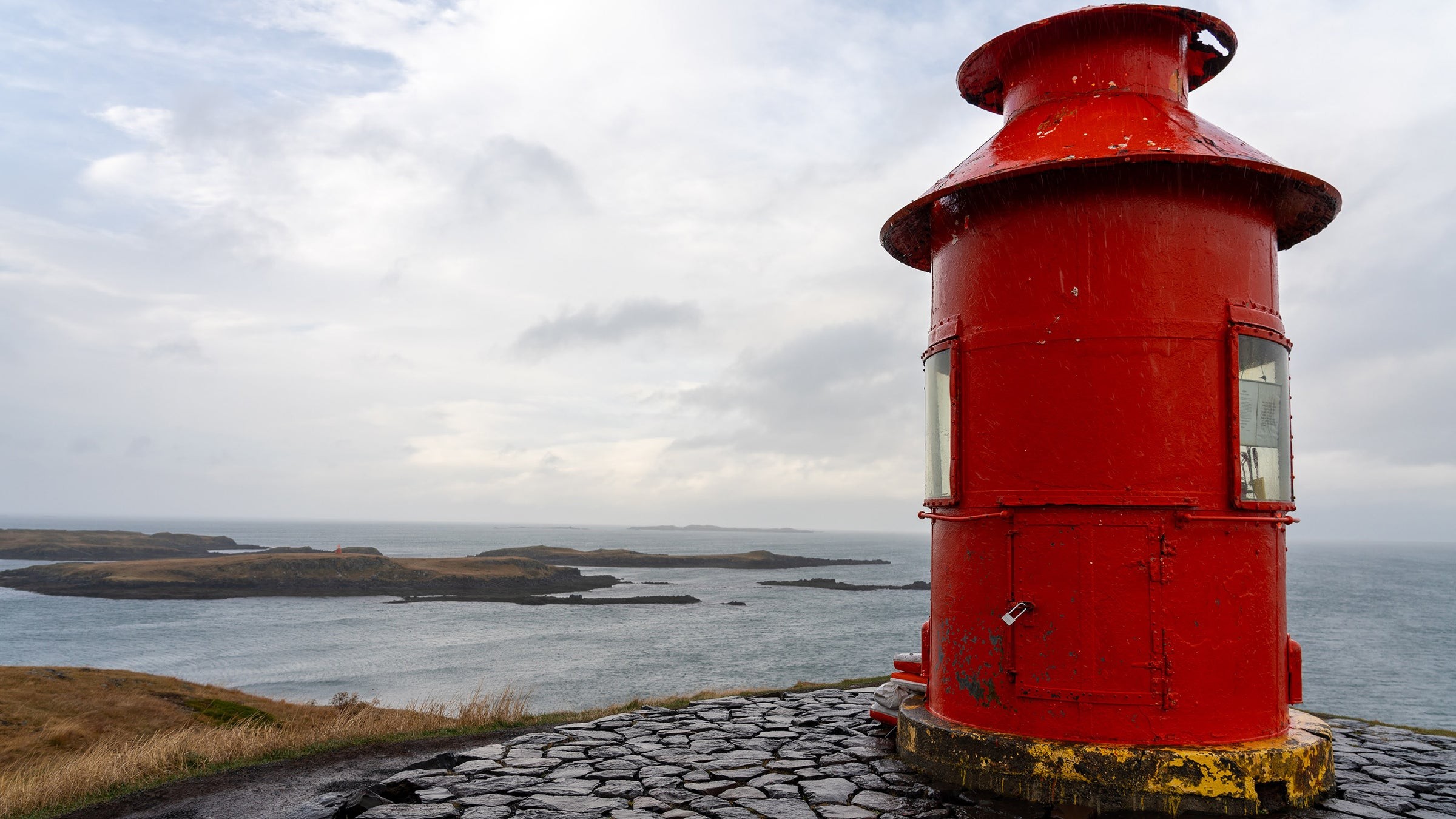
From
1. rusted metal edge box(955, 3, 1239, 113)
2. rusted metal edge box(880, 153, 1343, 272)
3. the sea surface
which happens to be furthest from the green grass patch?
rusted metal edge box(955, 3, 1239, 113)

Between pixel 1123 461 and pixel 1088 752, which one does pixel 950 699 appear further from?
pixel 1123 461

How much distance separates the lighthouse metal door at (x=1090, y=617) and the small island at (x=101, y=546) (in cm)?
10239

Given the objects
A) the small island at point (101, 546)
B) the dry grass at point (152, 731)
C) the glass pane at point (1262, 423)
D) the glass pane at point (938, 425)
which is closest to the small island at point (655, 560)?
the small island at point (101, 546)

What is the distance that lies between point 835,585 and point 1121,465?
66.1 meters

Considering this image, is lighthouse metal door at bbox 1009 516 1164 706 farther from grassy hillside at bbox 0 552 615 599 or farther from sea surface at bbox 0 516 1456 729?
grassy hillside at bbox 0 552 615 599

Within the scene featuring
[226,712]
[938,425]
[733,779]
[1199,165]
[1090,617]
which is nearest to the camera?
[1090,617]

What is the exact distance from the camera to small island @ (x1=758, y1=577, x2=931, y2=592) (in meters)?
66.2

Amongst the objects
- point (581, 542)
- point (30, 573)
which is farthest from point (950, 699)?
point (581, 542)

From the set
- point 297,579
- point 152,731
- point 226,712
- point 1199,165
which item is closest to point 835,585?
point 297,579

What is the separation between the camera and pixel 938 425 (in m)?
6.28

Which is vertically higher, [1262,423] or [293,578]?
[1262,423]

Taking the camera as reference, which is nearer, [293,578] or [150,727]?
[150,727]

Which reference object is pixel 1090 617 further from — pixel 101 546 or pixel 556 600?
pixel 101 546

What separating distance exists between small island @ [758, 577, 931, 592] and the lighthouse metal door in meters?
61.6
